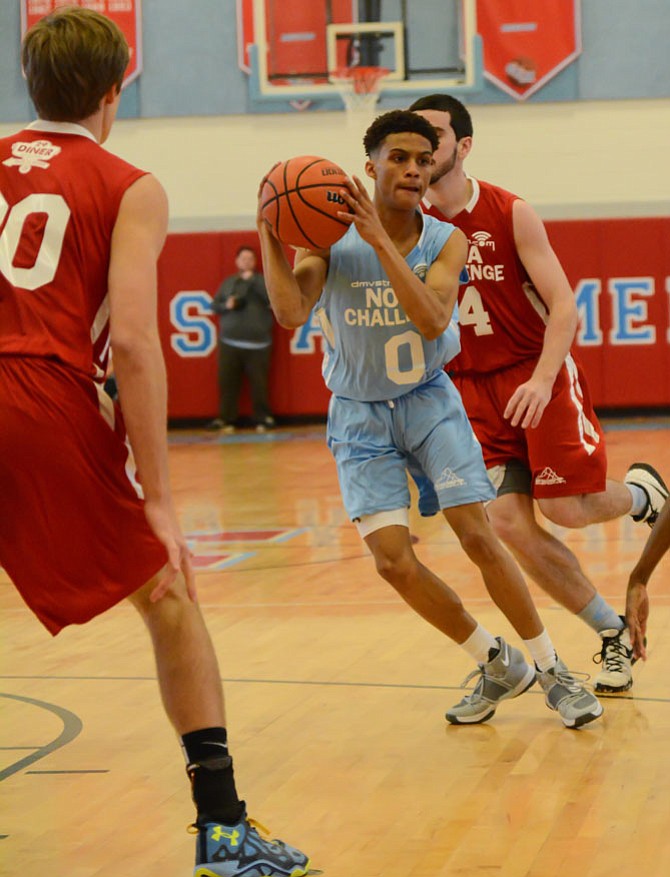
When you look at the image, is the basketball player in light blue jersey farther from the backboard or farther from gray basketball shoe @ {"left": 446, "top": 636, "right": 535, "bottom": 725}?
the backboard

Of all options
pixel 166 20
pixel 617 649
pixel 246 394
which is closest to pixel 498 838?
pixel 617 649

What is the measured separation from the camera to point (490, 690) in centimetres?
457

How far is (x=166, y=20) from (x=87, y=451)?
13748mm

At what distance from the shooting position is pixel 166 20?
626 inches

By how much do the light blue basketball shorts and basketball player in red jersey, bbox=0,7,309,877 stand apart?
56.3 inches

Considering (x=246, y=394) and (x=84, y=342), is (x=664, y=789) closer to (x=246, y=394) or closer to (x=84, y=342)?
(x=84, y=342)

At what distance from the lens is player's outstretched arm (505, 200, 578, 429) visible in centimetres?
451

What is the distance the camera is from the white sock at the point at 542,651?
4590mm

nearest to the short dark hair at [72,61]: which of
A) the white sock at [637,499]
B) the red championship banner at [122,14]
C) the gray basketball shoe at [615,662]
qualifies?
the gray basketball shoe at [615,662]

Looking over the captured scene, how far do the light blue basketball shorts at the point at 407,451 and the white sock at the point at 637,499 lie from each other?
1.09 meters

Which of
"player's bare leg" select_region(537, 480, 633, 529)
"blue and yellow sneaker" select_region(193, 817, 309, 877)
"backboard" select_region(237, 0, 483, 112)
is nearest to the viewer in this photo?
"blue and yellow sneaker" select_region(193, 817, 309, 877)

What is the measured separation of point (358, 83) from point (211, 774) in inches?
478

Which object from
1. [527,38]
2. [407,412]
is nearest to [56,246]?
[407,412]

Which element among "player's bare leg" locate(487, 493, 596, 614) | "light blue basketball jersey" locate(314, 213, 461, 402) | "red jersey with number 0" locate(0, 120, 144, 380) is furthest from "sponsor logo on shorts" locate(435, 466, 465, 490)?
"red jersey with number 0" locate(0, 120, 144, 380)
